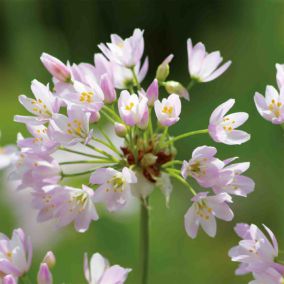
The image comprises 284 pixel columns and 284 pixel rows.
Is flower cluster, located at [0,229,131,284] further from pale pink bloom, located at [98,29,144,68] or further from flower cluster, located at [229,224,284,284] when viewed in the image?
pale pink bloom, located at [98,29,144,68]

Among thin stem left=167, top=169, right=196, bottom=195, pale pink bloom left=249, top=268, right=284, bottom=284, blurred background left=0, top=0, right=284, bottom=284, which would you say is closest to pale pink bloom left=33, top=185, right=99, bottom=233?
thin stem left=167, top=169, right=196, bottom=195

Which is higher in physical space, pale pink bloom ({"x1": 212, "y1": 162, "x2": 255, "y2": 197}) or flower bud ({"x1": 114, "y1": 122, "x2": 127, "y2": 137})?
flower bud ({"x1": 114, "y1": 122, "x2": 127, "y2": 137})

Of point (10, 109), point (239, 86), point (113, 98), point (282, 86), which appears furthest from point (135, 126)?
A: point (10, 109)

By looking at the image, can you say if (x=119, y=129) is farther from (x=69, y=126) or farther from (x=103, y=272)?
(x=103, y=272)

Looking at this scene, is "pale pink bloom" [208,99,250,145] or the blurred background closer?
"pale pink bloom" [208,99,250,145]

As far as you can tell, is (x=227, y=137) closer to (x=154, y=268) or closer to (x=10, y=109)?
(x=154, y=268)

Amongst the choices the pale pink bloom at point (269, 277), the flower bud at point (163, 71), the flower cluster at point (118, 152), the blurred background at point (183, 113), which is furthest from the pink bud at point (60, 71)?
the blurred background at point (183, 113)

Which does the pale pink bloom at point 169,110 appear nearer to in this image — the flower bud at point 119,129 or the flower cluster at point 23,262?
the flower bud at point 119,129
